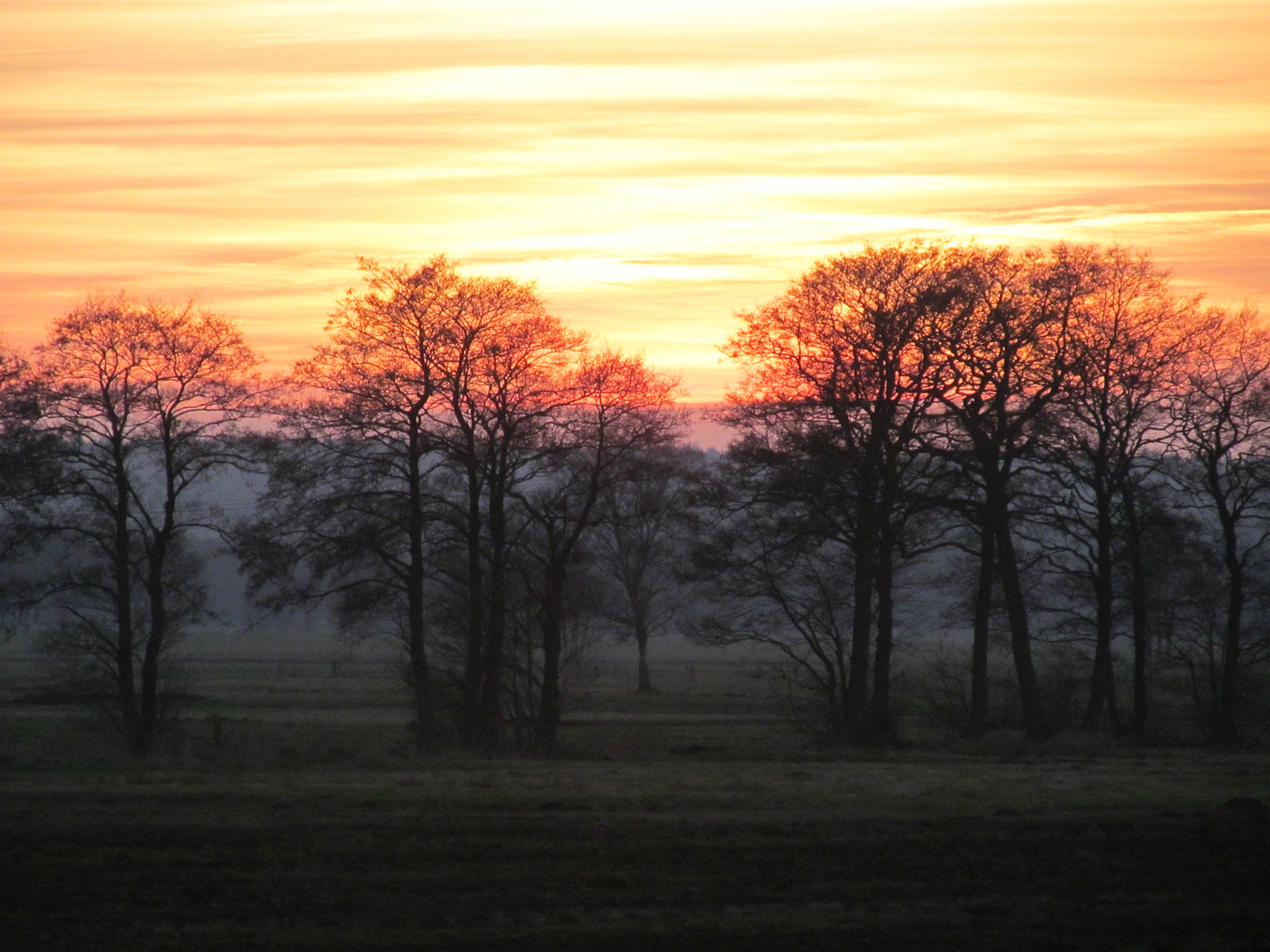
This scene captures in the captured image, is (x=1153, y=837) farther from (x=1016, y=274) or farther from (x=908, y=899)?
(x=1016, y=274)

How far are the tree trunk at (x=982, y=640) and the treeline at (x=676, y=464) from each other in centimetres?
8

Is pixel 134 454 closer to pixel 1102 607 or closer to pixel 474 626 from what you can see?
pixel 474 626

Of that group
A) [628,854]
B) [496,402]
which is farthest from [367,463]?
[628,854]

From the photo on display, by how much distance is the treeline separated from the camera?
24.2 m

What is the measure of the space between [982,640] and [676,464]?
7901mm

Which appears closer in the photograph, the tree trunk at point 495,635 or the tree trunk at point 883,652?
the tree trunk at point 883,652

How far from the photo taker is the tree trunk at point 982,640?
1028 inches

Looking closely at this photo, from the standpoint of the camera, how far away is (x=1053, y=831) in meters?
12.7

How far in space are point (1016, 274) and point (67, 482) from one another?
20481 millimetres

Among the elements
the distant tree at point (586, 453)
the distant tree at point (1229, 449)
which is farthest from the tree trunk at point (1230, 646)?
the distant tree at point (586, 453)

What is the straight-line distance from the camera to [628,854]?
1138 cm

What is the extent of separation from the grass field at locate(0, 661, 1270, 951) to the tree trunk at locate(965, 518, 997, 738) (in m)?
6.49

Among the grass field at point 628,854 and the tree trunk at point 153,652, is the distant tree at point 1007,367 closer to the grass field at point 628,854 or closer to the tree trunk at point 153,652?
the grass field at point 628,854

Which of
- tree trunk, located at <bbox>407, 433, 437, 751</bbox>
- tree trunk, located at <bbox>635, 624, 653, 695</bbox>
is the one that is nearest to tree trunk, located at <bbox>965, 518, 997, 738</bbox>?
tree trunk, located at <bbox>407, 433, 437, 751</bbox>
